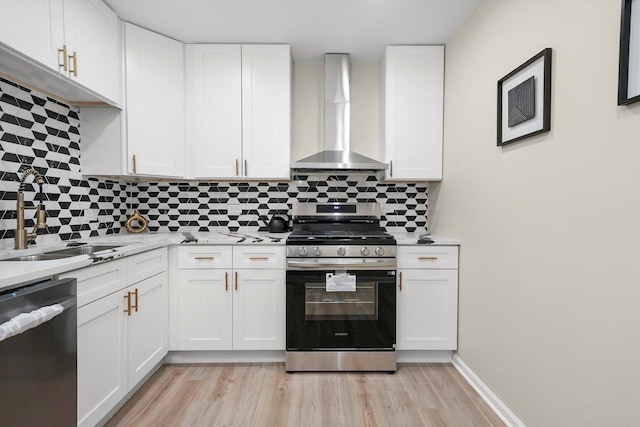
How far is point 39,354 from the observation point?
1.24 m

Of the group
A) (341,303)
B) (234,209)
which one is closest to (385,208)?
(341,303)

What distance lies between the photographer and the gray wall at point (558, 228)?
45.4 inches

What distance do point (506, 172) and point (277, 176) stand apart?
1698mm

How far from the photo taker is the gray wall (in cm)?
115

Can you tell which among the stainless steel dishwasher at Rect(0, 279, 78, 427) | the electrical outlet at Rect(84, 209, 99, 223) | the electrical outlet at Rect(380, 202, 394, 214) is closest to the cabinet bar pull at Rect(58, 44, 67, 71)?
the electrical outlet at Rect(84, 209, 99, 223)

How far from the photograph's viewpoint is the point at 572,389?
1.37 meters

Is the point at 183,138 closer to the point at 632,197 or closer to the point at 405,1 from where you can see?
the point at 405,1

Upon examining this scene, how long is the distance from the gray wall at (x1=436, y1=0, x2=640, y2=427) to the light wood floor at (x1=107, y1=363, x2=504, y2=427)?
32 cm

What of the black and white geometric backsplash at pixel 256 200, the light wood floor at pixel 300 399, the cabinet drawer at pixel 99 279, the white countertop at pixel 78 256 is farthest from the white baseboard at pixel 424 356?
the cabinet drawer at pixel 99 279

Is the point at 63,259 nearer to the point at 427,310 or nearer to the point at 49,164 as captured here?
the point at 49,164

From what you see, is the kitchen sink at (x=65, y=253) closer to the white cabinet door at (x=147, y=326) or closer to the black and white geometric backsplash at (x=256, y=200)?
the white cabinet door at (x=147, y=326)

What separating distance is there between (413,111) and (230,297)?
2.12 m

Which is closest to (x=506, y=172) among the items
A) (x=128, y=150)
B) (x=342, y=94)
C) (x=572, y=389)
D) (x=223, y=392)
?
(x=572, y=389)

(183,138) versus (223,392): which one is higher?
(183,138)
